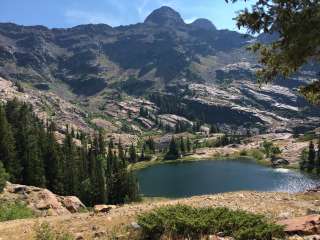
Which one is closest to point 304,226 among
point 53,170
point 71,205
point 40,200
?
point 40,200

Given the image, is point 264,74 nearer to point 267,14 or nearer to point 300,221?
point 267,14

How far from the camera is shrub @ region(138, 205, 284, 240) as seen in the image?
1888cm

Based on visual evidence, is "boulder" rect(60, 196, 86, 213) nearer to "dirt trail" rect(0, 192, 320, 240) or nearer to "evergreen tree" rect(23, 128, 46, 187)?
"dirt trail" rect(0, 192, 320, 240)

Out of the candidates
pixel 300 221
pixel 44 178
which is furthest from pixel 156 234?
pixel 44 178

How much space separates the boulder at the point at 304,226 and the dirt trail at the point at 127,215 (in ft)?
15.6

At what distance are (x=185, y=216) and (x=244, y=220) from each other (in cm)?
294

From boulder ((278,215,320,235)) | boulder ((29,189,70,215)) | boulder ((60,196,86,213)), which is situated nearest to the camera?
boulder ((278,215,320,235))

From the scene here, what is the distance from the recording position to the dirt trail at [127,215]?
2473 centimetres

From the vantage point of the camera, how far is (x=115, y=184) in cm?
12369

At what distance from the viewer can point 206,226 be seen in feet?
65.6

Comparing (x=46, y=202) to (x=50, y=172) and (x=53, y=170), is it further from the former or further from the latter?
(x=50, y=172)

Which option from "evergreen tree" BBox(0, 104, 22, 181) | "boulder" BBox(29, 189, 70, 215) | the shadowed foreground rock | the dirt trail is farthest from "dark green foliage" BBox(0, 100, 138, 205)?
the dirt trail

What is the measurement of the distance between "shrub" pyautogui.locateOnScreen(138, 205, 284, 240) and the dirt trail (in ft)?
9.57

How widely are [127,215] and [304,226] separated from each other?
12.1m
